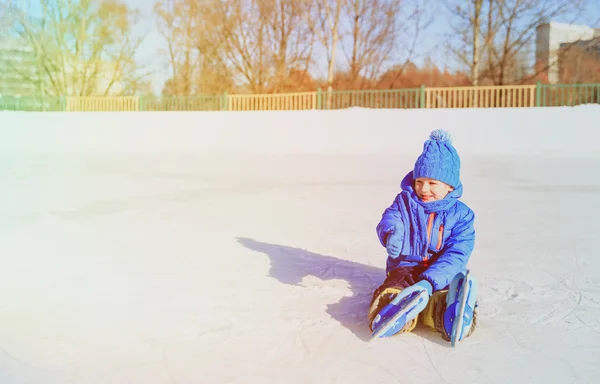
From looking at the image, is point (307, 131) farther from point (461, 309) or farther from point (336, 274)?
point (461, 309)

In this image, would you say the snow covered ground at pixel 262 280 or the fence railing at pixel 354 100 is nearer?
the snow covered ground at pixel 262 280

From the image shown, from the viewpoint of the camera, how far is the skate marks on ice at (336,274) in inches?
100

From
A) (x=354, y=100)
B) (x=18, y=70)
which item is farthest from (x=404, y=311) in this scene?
(x=18, y=70)

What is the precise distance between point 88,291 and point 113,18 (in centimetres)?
2537

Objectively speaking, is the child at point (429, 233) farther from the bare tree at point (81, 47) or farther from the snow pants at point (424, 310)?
the bare tree at point (81, 47)

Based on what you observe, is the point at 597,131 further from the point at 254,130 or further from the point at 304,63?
the point at 304,63

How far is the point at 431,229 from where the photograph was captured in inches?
97.7

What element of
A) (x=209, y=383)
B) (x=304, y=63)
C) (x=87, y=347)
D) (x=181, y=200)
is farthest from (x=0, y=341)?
(x=304, y=63)

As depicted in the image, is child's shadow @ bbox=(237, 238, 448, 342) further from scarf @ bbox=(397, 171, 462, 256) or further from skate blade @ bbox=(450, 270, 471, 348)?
scarf @ bbox=(397, 171, 462, 256)

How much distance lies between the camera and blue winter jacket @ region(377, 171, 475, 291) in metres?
2.43

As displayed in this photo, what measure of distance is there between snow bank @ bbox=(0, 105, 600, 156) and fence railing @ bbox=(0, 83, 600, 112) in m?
1.23

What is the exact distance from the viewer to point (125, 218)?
5.16m

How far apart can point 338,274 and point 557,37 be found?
1988 centimetres

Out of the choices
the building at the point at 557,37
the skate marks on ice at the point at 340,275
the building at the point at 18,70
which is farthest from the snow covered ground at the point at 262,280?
the building at the point at 18,70
